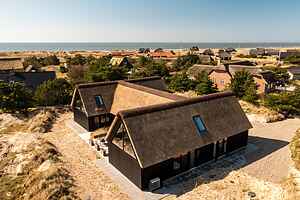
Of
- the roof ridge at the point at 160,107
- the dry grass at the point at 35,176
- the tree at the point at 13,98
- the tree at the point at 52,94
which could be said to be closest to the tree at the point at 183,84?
the tree at the point at 52,94

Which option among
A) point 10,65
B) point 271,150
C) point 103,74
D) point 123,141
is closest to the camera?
point 123,141

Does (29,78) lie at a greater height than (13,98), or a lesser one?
greater

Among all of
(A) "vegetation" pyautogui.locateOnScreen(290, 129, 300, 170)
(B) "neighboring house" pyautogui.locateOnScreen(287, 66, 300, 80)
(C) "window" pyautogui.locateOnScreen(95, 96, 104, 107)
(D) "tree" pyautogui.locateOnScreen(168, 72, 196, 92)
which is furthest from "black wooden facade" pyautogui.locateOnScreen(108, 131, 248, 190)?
(B) "neighboring house" pyautogui.locateOnScreen(287, 66, 300, 80)

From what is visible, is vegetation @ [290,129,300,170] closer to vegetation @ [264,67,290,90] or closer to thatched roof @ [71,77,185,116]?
thatched roof @ [71,77,185,116]

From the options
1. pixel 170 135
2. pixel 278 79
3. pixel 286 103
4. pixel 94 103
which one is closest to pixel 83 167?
pixel 170 135

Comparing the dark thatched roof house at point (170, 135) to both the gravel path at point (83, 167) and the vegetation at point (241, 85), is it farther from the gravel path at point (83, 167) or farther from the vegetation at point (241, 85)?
the vegetation at point (241, 85)

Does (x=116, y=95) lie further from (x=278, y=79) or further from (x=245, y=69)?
(x=278, y=79)
